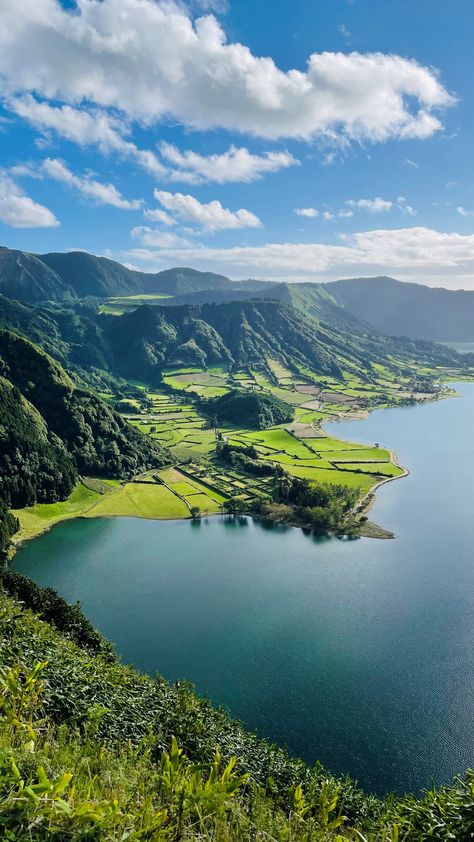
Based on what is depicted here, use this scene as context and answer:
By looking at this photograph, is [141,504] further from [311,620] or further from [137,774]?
[137,774]

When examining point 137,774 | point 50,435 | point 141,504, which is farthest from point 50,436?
point 137,774

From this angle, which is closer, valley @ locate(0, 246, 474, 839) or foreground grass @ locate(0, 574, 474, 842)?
foreground grass @ locate(0, 574, 474, 842)

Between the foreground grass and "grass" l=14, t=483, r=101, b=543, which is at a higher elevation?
the foreground grass

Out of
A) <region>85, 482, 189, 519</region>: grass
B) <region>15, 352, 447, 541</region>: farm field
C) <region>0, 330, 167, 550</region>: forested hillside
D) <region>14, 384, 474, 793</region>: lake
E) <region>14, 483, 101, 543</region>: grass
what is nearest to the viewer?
<region>14, 384, 474, 793</region>: lake

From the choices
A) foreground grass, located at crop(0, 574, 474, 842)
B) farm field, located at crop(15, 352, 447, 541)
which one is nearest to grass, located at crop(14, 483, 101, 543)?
farm field, located at crop(15, 352, 447, 541)

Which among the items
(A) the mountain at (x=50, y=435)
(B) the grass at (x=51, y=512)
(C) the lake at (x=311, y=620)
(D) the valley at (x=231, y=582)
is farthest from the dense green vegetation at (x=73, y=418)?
(C) the lake at (x=311, y=620)

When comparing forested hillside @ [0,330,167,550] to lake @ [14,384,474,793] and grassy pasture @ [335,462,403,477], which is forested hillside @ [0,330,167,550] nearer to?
lake @ [14,384,474,793]
